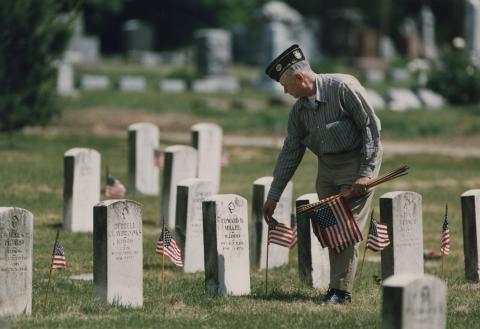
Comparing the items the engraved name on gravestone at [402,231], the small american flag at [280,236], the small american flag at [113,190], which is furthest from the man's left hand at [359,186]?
the small american flag at [113,190]

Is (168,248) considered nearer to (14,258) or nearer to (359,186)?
(14,258)

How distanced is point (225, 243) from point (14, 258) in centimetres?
230

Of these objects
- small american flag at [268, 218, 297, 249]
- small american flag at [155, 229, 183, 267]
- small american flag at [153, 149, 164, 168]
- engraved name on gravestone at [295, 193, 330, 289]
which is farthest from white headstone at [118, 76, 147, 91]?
small american flag at [155, 229, 183, 267]

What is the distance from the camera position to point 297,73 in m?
11.6

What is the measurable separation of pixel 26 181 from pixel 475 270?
968 cm

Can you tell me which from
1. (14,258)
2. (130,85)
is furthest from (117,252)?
(130,85)

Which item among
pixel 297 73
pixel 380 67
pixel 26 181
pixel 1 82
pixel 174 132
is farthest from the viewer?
pixel 380 67

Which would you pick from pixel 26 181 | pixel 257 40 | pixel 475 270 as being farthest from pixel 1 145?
pixel 257 40

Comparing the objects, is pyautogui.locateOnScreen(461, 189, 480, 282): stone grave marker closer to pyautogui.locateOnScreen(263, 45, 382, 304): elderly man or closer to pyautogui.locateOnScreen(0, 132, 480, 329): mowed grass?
pyautogui.locateOnScreen(0, 132, 480, 329): mowed grass

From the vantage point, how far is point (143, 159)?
2097 cm

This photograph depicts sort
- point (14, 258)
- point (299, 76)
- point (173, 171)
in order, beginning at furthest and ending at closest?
point (173, 171), point (299, 76), point (14, 258)

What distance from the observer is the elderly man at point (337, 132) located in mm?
11523

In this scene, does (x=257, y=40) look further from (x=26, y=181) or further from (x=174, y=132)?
(x=26, y=181)

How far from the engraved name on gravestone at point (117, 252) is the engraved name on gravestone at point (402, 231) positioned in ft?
7.51
